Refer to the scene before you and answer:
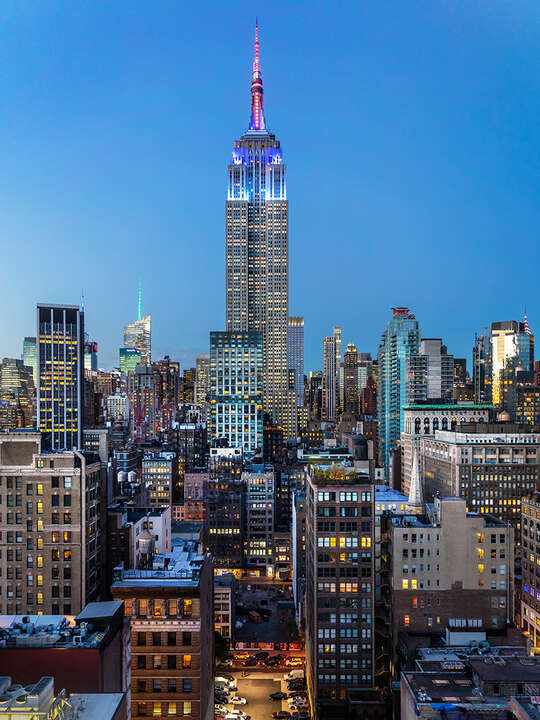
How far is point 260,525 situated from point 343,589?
3466 inches

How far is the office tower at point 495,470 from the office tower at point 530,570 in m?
45.8

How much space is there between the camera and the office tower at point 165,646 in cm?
6072

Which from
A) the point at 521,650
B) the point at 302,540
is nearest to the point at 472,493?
the point at 302,540

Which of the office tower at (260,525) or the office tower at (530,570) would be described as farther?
the office tower at (260,525)

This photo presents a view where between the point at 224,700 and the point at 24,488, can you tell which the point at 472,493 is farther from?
the point at 24,488

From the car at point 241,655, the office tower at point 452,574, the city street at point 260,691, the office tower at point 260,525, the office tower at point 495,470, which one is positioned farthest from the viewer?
the office tower at point 260,525

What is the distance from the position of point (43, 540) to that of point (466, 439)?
12380 centimetres

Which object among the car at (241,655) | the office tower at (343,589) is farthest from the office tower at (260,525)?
the office tower at (343,589)

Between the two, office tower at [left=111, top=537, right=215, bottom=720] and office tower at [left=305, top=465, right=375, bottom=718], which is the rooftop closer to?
office tower at [left=111, top=537, right=215, bottom=720]

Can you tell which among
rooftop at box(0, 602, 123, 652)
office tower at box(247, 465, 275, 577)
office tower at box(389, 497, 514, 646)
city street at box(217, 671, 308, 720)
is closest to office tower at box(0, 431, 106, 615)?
rooftop at box(0, 602, 123, 652)

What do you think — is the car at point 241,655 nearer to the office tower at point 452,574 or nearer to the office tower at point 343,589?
the office tower at point 343,589

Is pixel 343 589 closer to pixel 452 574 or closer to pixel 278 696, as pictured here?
pixel 452 574

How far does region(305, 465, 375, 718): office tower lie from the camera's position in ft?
276

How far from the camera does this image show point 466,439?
173 metres
